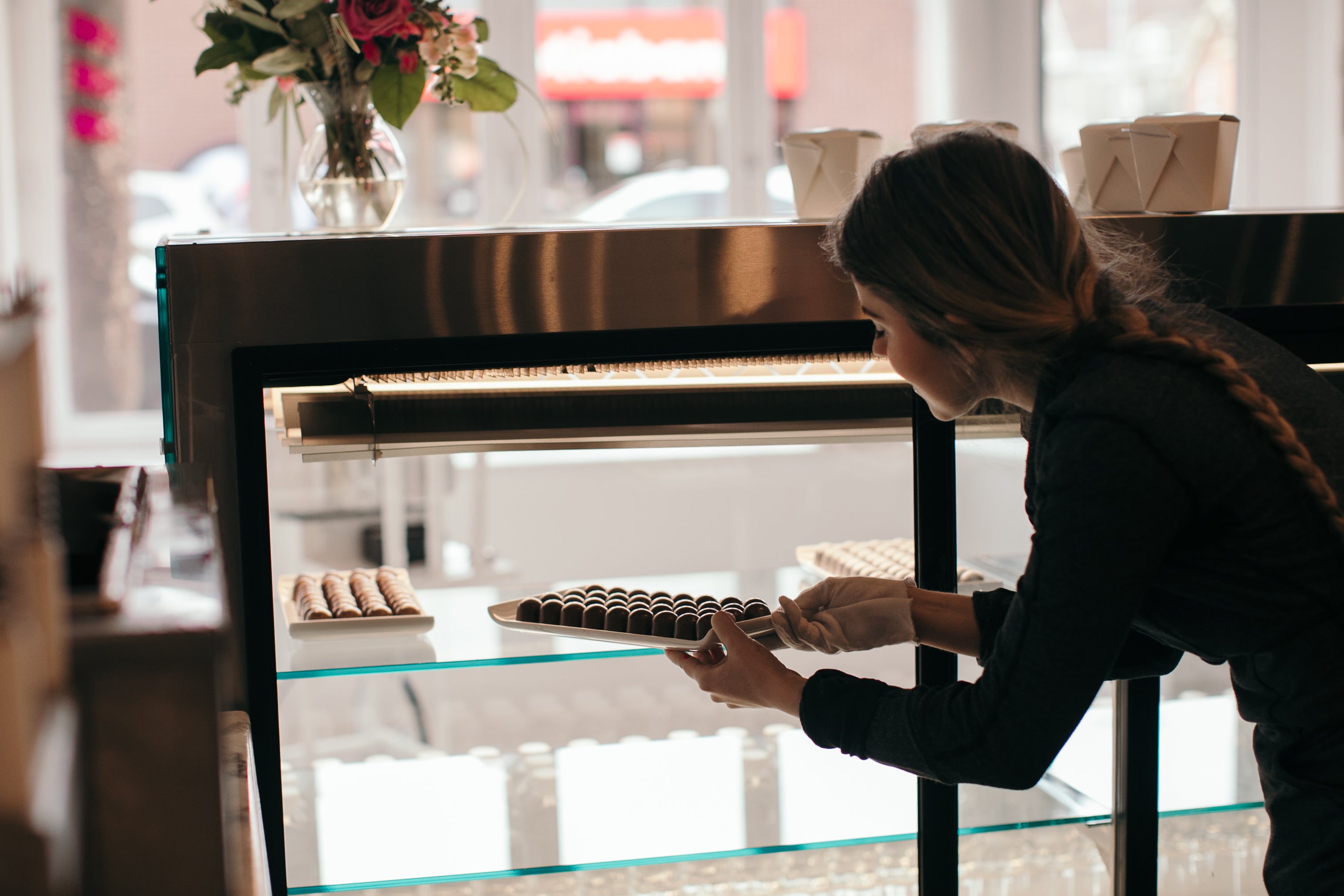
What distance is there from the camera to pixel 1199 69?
13.1 feet

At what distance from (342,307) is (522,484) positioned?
0.40 meters

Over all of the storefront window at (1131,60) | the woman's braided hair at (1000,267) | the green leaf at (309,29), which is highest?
the storefront window at (1131,60)

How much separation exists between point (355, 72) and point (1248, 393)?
0.97 m

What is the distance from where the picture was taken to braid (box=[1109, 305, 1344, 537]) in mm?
932

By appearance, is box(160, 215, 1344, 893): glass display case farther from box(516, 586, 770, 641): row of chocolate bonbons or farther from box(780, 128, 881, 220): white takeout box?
box(780, 128, 881, 220): white takeout box

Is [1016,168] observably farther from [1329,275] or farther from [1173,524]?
[1329,275]

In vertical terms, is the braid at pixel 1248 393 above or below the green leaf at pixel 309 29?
below

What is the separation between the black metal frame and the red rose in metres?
0.35

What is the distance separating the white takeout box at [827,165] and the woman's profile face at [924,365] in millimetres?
349

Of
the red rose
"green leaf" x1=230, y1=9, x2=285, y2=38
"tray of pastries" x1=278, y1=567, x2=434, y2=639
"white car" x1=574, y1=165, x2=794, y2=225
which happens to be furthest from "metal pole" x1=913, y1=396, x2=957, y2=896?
"white car" x1=574, y1=165, x2=794, y2=225

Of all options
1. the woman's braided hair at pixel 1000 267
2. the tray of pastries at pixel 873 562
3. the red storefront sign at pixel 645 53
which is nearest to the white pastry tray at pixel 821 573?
the tray of pastries at pixel 873 562

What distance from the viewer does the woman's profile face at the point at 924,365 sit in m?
1.03

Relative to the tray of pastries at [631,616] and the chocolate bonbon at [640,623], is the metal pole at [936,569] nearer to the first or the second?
the tray of pastries at [631,616]

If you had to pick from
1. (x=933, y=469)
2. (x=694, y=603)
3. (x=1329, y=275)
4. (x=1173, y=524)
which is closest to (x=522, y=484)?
(x=694, y=603)
